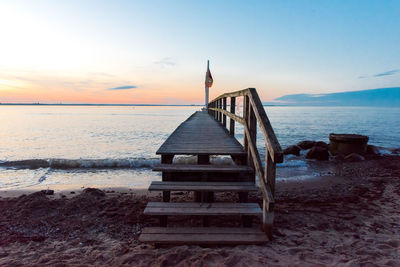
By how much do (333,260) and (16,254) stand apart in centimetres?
370

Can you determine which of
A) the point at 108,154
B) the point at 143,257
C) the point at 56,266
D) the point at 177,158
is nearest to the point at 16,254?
the point at 56,266

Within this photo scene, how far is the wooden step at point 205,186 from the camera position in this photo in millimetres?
3570

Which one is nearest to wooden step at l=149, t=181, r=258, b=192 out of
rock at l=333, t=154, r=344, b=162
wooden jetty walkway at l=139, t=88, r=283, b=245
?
wooden jetty walkway at l=139, t=88, r=283, b=245

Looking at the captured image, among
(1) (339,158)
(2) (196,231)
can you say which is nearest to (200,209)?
(2) (196,231)

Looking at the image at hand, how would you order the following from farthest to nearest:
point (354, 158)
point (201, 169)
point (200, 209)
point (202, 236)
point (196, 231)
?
point (354, 158)
point (201, 169)
point (200, 209)
point (196, 231)
point (202, 236)

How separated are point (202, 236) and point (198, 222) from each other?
1157 mm

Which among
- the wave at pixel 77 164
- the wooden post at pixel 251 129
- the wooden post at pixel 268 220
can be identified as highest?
the wooden post at pixel 251 129

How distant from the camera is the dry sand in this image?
2.70 meters

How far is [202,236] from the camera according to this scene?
2967mm

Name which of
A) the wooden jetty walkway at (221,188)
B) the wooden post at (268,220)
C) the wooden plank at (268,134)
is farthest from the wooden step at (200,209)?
the wooden plank at (268,134)

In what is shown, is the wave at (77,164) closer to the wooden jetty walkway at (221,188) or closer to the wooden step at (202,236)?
the wooden jetty walkway at (221,188)

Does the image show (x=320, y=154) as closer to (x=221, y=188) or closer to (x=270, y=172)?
(x=221, y=188)

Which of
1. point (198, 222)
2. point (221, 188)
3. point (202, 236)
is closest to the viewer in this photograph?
point (202, 236)

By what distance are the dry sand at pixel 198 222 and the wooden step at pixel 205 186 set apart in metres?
0.71
